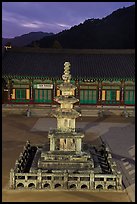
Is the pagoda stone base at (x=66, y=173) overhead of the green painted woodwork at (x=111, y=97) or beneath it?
beneath

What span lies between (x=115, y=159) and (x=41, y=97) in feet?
52.2

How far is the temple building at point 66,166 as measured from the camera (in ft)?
48.1

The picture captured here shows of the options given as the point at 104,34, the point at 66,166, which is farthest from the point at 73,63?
the point at 104,34

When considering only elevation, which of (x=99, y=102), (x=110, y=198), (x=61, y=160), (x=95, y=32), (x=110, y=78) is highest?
(x=95, y=32)

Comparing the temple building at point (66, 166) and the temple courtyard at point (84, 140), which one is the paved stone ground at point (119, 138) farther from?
the temple building at point (66, 166)

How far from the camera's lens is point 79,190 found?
47.4 feet

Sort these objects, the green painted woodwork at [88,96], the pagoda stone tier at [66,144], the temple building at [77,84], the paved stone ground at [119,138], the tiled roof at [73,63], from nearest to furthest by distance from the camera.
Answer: the paved stone ground at [119,138] → the pagoda stone tier at [66,144] → the temple building at [77,84] → the tiled roof at [73,63] → the green painted woodwork at [88,96]

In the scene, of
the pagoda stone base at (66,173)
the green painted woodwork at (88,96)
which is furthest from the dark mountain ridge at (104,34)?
the pagoda stone base at (66,173)

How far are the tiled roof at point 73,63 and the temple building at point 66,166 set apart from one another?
15614 mm

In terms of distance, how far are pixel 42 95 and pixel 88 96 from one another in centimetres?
438

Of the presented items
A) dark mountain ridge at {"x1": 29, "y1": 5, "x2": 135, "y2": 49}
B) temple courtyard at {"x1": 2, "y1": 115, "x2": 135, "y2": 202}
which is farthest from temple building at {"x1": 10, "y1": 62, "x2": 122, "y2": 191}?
dark mountain ridge at {"x1": 29, "y1": 5, "x2": 135, "y2": 49}

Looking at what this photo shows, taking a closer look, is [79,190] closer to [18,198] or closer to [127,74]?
[18,198]

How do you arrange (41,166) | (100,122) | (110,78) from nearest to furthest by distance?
1. (41,166)
2. (100,122)
3. (110,78)

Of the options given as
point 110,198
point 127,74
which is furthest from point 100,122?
point 110,198
